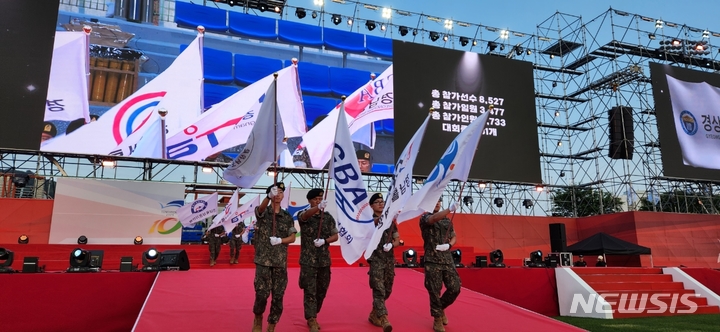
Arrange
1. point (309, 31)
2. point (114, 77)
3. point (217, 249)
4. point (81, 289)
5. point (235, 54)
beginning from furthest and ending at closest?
1. point (309, 31)
2. point (235, 54)
3. point (114, 77)
4. point (217, 249)
5. point (81, 289)

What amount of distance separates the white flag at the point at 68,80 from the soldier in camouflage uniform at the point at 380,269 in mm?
12235

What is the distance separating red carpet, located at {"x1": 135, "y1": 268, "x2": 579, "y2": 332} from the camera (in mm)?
5492

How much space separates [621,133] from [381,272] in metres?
18.2

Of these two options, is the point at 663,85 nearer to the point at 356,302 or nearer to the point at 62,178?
the point at 356,302

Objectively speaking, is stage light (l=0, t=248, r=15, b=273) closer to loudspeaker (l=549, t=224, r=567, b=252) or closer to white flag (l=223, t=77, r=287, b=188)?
white flag (l=223, t=77, r=287, b=188)

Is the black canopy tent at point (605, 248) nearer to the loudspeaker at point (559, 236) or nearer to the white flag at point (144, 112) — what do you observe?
the loudspeaker at point (559, 236)

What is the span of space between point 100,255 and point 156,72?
9.37 m

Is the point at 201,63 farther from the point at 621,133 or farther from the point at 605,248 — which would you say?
the point at 621,133

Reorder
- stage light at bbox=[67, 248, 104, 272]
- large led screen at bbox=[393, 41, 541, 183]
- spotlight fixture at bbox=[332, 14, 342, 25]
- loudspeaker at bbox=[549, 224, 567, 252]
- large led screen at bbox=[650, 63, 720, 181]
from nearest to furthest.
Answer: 1. stage light at bbox=[67, 248, 104, 272]
2. loudspeaker at bbox=[549, 224, 567, 252]
3. large led screen at bbox=[393, 41, 541, 183]
4. spotlight fixture at bbox=[332, 14, 342, 25]
5. large led screen at bbox=[650, 63, 720, 181]

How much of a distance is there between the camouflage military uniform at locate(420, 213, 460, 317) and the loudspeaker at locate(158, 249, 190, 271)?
555 centimetres

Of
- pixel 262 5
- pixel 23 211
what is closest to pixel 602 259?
pixel 262 5

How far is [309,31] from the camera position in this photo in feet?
60.4

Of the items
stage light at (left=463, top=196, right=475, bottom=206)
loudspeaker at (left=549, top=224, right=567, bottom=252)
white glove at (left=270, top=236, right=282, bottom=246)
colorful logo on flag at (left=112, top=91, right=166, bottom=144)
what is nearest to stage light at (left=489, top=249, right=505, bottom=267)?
loudspeaker at (left=549, top=224, right=567, bottom=252)

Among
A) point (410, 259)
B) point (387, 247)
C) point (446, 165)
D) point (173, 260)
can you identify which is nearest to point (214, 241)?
point (173, 260)
